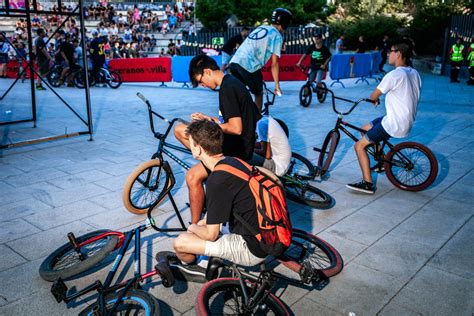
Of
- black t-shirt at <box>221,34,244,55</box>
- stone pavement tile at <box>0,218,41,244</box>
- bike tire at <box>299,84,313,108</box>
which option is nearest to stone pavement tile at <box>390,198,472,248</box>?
stone pavement tile at <box>0,218,41,244</box>

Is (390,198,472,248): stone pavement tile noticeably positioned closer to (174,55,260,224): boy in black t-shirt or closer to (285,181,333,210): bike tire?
(285,181,333,210): bike tire

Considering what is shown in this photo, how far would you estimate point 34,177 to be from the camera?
246 inches

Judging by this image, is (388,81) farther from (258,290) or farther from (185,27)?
(185,27)

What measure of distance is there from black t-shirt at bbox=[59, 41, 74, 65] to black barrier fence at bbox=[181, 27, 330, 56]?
8035 mm

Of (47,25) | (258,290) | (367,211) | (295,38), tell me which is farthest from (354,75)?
(47,25)

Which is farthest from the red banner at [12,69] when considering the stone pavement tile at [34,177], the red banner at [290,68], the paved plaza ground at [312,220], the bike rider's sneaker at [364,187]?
the bike rider's sneaker at [364,187]

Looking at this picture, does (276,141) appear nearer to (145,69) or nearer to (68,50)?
(68,50)

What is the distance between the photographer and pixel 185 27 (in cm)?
3055

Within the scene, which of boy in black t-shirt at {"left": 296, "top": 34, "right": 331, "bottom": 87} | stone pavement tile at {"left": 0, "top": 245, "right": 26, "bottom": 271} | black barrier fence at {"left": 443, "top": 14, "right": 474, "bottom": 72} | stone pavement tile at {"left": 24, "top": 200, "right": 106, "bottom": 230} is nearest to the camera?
stone pavement tile at {"left": 0, "top": 245, "right": 26, "bottom": 271}

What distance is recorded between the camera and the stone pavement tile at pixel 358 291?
3281 mm

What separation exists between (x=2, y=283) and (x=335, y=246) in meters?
2.89

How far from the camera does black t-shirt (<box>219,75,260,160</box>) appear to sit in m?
3.90

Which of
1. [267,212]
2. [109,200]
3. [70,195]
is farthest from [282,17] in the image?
[267,212]

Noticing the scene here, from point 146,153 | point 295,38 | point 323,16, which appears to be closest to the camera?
point 146,153
